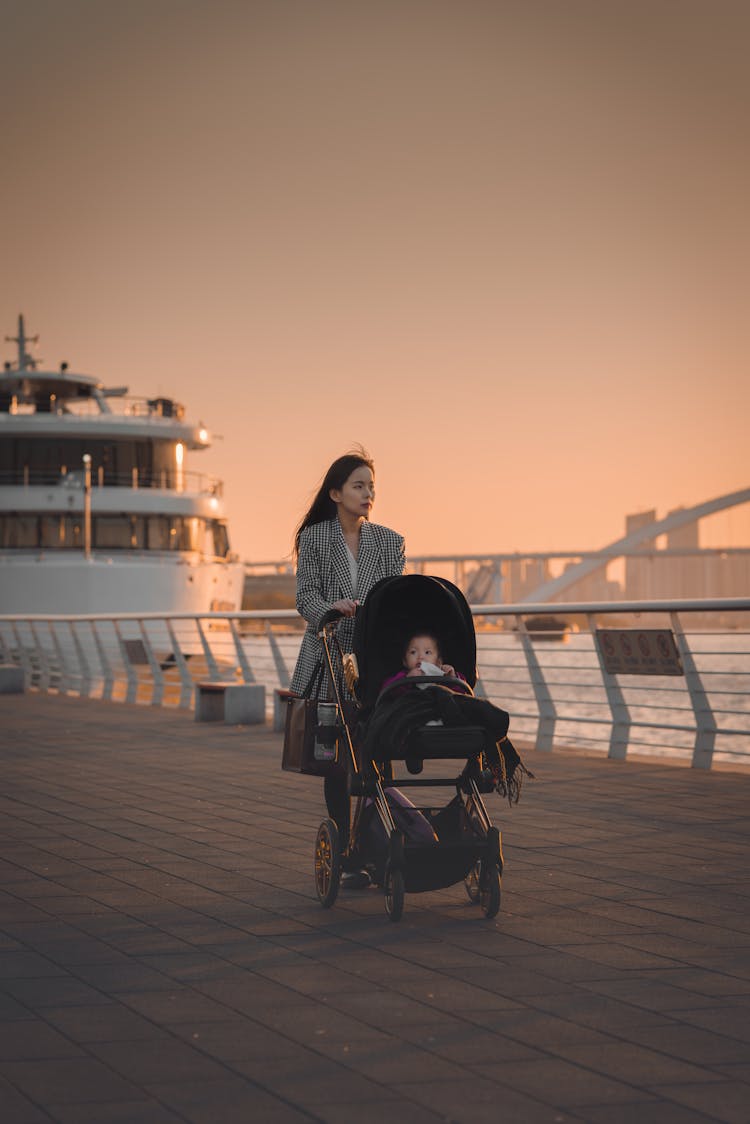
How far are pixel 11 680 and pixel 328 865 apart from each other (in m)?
18.6

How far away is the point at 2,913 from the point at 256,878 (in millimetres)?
1171

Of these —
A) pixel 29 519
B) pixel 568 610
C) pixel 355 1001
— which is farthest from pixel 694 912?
pixel 29 519

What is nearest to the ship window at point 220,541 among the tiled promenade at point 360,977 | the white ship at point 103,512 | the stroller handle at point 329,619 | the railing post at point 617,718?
the white ship at point 103,512

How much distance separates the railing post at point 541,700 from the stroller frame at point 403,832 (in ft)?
23.5

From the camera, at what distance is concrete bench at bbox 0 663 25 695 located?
23594mm

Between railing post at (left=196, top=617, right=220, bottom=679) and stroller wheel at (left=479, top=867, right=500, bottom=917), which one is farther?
railing post at (left=196, top=617, right=220, bottom=679)

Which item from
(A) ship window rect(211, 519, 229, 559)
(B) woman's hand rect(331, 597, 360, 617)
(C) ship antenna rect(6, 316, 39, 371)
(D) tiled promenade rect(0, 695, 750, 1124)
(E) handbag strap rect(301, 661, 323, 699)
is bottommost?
(D) tiled promenade rect(0, 695, 750, 1124)

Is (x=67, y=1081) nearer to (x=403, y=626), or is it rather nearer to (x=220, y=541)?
(x=403, y=626)

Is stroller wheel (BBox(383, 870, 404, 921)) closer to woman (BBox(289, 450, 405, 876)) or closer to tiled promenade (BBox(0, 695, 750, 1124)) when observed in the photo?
tiled promenade (BBox(0, 695, 750, 1124))

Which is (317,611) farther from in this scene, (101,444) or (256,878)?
(101,444)

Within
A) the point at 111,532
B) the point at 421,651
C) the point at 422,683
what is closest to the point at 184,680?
the point at 421,651

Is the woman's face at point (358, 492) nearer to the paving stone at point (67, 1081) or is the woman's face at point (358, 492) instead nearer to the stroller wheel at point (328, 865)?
the stroller wheel at point (328, 865)

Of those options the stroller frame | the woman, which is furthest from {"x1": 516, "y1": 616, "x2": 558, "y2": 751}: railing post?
the stroller frame

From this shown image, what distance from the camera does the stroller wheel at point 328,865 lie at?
588 cm
